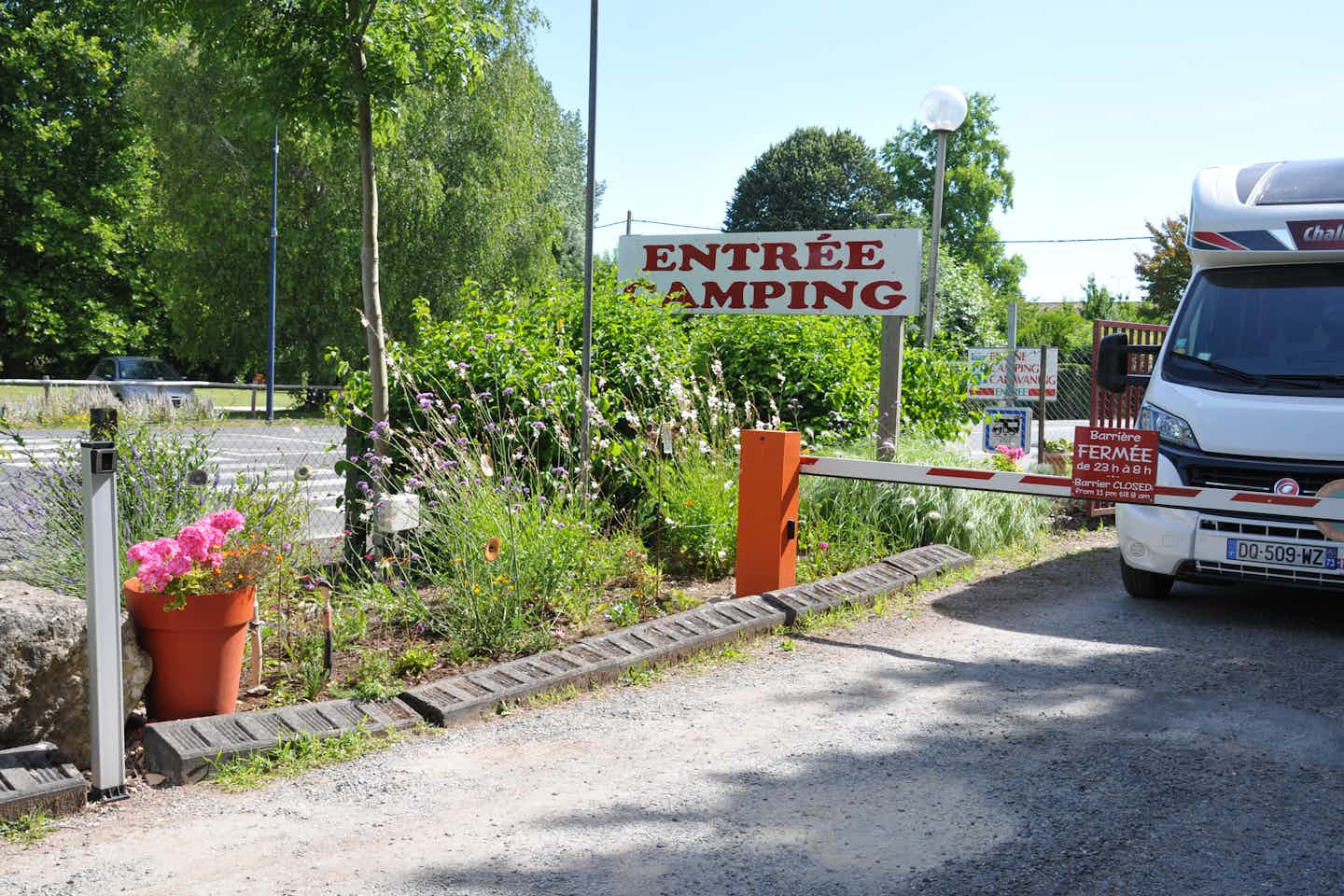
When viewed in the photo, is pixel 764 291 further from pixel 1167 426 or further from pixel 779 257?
pixel 1167 426

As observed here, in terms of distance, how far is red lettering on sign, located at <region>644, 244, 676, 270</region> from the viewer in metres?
10.9

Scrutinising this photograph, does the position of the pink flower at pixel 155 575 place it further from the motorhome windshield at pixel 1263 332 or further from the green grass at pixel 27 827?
the motorhome windshield at pixel 1263 332

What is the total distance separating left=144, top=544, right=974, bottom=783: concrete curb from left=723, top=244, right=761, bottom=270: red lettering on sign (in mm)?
3662

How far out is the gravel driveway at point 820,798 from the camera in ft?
11.4

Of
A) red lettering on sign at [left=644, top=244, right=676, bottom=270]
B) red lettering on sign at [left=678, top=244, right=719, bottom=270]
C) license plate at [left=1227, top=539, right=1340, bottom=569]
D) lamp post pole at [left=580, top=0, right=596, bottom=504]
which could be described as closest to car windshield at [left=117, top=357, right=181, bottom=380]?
red lettering on sign at [left=644, top=244, right=676, bottom=270]

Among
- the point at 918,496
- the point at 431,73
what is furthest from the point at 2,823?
the point at 918,496

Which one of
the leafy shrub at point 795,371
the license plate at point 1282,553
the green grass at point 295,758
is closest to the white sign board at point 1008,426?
the leafy shrub at point 795,371

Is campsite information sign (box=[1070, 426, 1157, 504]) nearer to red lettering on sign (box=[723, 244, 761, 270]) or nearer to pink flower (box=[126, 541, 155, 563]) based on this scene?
red lettering on sign (box=[723, 244, 761, 270])

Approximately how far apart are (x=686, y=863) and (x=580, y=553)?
2.94 meters

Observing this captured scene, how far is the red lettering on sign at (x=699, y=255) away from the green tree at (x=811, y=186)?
47408 mm

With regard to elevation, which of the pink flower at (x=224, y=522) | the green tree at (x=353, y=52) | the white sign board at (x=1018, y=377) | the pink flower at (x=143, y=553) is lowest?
the pink flower at (x=143, y=553)

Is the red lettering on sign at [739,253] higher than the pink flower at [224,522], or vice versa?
the red lettering on sign at [739,253]

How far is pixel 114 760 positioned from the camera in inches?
157

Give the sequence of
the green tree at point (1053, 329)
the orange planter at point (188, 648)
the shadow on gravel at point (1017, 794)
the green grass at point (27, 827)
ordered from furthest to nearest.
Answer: the green tree at point (1053, 329), the orange planter at point (188, 648), the green grass at point (27, 827), the shadow on gravel at point (1017, 794)
